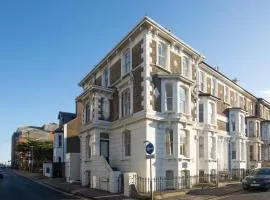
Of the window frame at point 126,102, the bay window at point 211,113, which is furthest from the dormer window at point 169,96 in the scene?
the bay window at point 211,113

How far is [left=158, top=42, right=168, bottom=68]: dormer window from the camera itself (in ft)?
95.5

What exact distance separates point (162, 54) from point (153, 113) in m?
5.13

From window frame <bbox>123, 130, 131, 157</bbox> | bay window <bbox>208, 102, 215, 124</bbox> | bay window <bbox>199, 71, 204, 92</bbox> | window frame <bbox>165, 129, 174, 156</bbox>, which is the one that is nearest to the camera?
window frame <bbox>165, 129, 174, 156</bbox>

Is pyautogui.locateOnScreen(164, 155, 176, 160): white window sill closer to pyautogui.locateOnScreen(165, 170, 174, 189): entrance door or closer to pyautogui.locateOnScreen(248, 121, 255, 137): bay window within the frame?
pyautogui.locateOnScreen(165, 170, 174, 189): entrance door

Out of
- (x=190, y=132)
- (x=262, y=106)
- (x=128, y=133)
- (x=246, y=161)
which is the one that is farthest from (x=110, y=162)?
(x=262, y=106)

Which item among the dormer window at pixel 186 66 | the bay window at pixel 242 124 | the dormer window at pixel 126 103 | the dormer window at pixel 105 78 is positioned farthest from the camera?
the bay window at pixel 242 124

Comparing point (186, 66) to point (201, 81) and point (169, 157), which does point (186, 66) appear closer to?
point (201, 81)

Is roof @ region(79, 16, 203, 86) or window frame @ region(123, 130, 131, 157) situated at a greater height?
roof @ region(79, 16, 203, 86)

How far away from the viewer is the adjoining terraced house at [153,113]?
27422 mm

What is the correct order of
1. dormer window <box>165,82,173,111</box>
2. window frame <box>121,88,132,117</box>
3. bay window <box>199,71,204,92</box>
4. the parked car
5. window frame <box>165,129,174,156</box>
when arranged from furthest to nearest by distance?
bay window <box>199,71,204,92</box> → window frame <box>121,88,132,117</box> → dormer window <box>165,82,173,111</box> → window frame <box>165,129,174,156</box> → the parked car

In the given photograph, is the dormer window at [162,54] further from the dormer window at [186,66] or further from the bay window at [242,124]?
the bay window at [242,124]

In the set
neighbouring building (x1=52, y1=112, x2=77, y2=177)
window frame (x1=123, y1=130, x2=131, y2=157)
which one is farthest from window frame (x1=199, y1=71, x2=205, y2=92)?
neighbouring building (x1=52, y1=112, x2=77, y2=177)

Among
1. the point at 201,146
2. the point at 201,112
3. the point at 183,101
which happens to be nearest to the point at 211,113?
the point at 201,112

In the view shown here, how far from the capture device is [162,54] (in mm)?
29562
